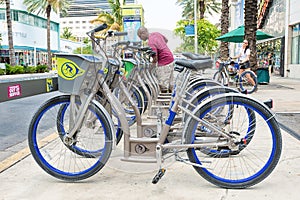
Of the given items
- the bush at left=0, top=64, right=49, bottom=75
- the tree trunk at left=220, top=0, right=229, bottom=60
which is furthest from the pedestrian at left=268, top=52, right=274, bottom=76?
the bush at left=0, top=64, right=49, bottom=75

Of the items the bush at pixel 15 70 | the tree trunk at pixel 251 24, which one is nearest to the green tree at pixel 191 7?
the bush at pixel 15 70

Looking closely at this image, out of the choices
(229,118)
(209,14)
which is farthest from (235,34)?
(209,14)

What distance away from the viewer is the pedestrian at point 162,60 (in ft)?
21.4

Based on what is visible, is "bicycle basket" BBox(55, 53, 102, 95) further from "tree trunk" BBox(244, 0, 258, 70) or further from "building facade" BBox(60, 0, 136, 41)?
"building facade" BBox(60, 0, 136, 41)

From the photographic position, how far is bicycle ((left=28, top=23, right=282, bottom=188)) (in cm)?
342

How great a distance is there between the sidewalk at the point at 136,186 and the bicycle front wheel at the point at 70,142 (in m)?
0.11

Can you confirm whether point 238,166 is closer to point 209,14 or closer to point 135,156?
point 135,156

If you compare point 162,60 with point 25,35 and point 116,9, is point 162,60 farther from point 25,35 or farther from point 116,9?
point 25,35

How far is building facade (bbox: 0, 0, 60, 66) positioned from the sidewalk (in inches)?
1753

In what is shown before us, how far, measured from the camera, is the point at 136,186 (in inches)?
141

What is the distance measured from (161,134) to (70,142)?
909 millimetres

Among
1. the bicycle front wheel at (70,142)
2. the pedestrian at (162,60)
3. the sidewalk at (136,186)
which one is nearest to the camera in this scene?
the sidewalk at (136,186)

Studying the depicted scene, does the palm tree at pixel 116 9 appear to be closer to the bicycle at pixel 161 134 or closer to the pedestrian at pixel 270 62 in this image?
the pedestrian at pixel 270 62

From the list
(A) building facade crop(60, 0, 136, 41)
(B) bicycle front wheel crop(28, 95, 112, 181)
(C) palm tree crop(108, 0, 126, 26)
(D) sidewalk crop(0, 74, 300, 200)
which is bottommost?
(D) sidewalk crop(0, 74, 300, 200)
